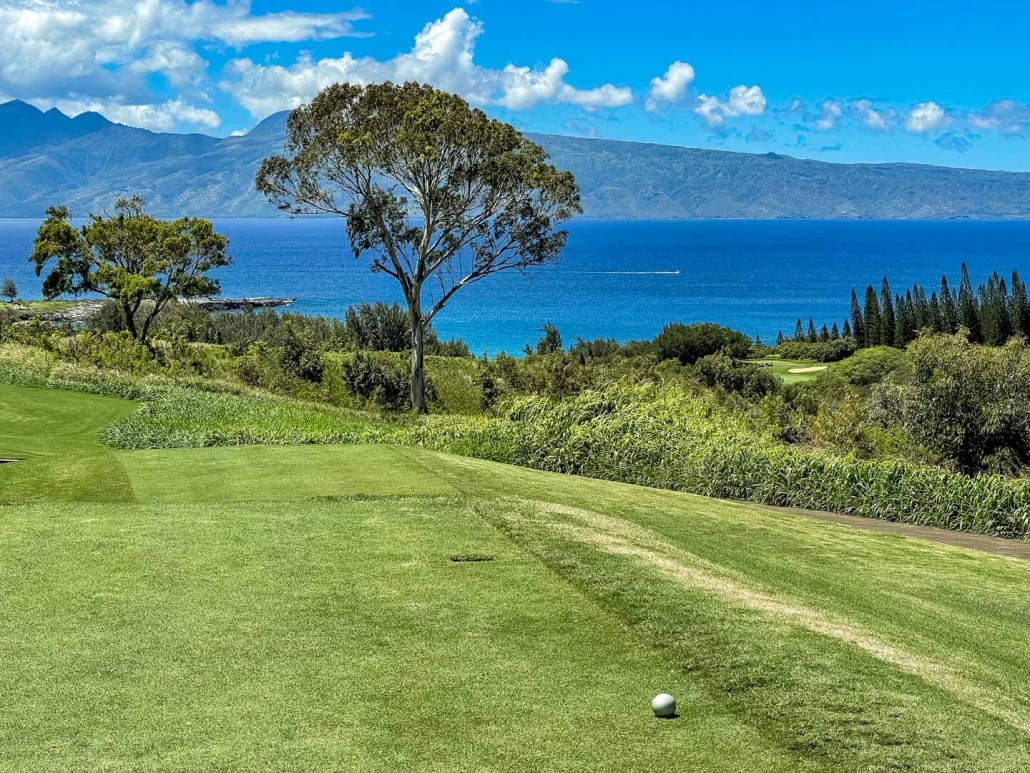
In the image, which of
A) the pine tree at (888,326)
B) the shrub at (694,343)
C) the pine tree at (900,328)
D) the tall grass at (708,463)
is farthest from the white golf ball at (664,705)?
the pine tree at (888,326)

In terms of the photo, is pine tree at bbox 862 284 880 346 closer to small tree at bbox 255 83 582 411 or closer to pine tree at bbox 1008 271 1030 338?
pine tree at bbox 1008 271 1030 338

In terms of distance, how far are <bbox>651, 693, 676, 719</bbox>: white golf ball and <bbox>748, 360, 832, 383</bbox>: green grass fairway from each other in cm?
6561

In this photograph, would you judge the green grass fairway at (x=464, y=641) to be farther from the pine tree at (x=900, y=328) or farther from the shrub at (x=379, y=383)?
the pine tree at (x=900, y=328)

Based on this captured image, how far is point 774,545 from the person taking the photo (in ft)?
39.2

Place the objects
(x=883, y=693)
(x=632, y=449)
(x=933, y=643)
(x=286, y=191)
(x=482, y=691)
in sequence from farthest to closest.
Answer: (x=286, y=191)
(x=632, y=449)
(x=933, y=643)
(x=883, y=693)
(x=482, y=691)

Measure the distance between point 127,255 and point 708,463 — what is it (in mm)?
29877

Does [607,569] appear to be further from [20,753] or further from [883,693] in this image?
[20,753]

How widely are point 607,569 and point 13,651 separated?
4.70 metres

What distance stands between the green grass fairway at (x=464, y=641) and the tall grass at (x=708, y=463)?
4449 millimetres

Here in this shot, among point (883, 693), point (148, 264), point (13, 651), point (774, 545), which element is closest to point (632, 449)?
point (774, 545)

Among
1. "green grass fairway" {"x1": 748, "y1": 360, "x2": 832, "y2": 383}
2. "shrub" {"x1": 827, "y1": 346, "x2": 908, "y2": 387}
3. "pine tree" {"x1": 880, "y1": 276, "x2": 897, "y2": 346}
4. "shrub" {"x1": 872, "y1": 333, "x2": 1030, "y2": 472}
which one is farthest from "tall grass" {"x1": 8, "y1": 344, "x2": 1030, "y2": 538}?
"pine tree" {"x1": 880, "y1": 276, "x2": 897, "y2": 346}

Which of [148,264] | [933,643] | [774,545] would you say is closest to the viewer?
[933,643]

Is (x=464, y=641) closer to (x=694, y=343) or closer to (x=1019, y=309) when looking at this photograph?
(x=694, y=343)

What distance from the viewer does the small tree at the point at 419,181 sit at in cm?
3203
